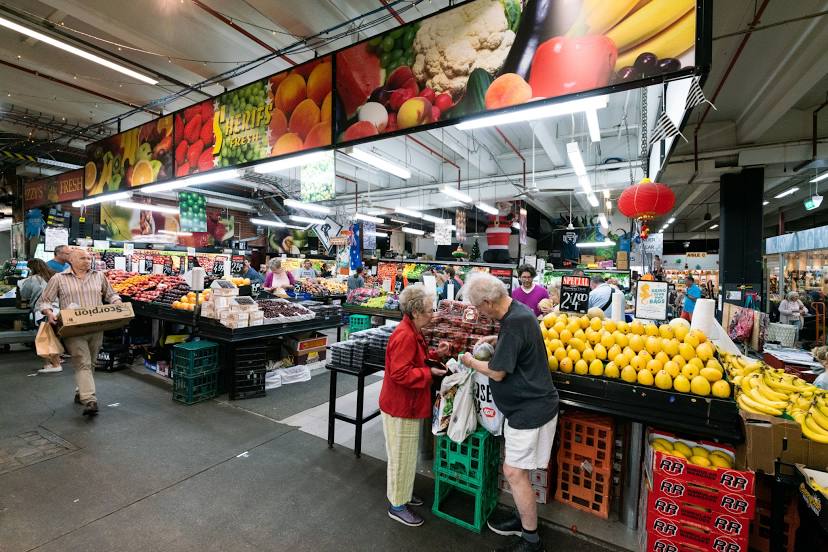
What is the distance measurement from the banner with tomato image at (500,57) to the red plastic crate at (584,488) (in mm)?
2878

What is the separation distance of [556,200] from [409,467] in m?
18.3

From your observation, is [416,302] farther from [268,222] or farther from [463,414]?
[268,222]

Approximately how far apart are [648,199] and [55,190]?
1215cm

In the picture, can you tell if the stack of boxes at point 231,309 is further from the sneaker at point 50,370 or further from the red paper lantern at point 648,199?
the red paper lantern at point 648,199

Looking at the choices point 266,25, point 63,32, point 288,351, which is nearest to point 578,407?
point 288,351

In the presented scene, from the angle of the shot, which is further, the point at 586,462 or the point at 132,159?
the point at 132,159

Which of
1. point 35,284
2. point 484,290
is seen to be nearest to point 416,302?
point 484,290

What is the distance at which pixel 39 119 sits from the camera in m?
8.43

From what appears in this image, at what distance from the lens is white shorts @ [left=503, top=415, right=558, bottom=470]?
239 cm

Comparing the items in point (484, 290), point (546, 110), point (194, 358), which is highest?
point (546, 110)

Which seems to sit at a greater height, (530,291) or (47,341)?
(530,291)

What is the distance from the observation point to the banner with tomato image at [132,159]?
18.3ft

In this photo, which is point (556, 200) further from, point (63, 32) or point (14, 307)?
point (14, 307)

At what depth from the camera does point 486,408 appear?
277 cm
